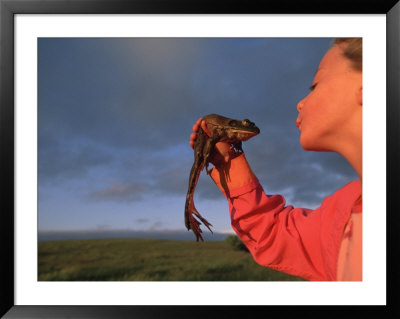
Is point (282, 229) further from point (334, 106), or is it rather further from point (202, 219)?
point (334, 106)

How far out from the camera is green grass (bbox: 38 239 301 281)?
1.83m

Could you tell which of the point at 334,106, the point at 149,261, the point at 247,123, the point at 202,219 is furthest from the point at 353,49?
the point at 149,261

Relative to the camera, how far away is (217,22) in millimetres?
1532

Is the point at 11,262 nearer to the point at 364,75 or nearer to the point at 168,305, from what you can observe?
the point at 168,305

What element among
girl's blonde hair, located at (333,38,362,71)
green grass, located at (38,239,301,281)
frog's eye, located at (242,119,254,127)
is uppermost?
girl's blonde hair, located at (333,38,362,71)

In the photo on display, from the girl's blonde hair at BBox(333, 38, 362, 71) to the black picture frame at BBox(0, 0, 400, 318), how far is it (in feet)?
0.46

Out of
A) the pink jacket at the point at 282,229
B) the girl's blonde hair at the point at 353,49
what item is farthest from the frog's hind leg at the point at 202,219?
the girl's blonde hair at the point at 353,49

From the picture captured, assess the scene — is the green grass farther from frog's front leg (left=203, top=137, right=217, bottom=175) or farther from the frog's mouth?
the frog's mouth

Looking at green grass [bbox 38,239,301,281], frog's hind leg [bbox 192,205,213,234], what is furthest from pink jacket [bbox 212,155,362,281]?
green grass [bbox 38,239,301,281]

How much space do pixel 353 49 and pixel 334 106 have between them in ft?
0.98

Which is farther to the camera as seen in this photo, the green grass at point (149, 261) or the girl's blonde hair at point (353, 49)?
the green grass at point (149, 261)

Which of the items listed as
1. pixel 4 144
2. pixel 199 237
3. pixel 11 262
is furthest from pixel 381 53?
pixel 11 262

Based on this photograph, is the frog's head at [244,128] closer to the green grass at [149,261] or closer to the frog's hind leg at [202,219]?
the frog's hind leg at [202,219]

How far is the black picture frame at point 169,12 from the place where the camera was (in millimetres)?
1478
